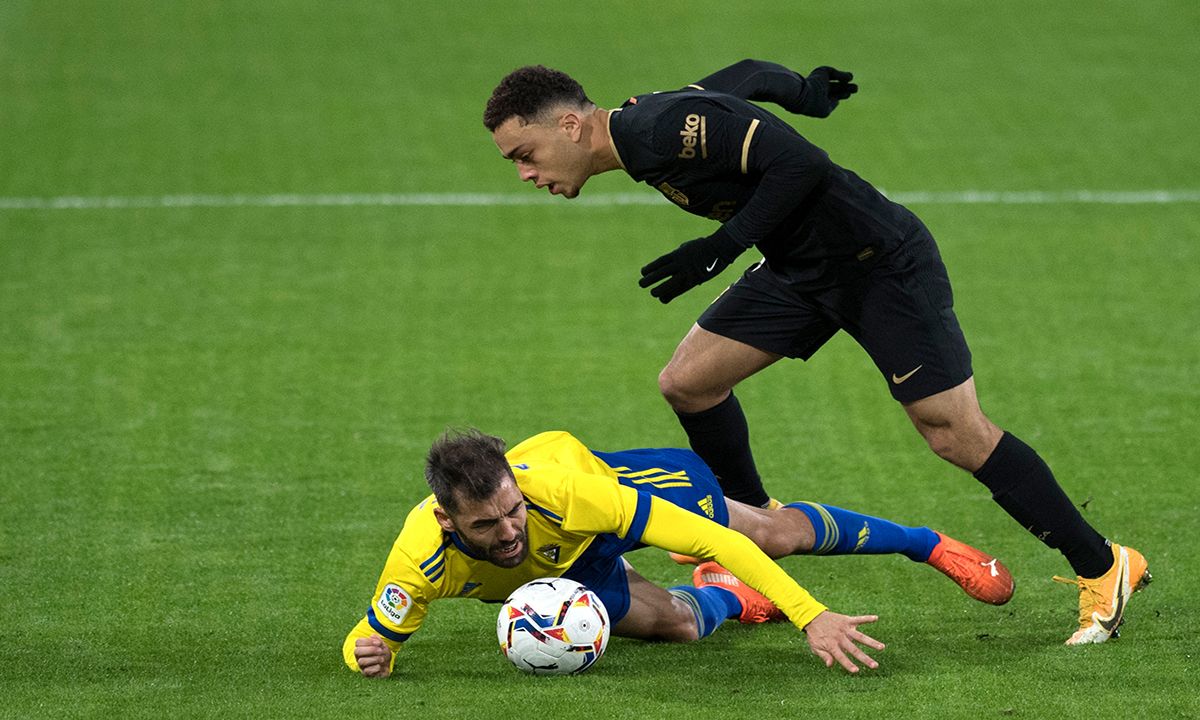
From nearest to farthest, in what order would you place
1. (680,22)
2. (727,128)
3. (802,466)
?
(727,128) → (802,466) → (680,22)

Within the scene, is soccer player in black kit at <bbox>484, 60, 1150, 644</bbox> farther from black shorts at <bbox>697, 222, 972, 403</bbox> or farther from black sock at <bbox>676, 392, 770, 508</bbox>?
black sock at <bbox>676, 392, 770, 508</bbox>

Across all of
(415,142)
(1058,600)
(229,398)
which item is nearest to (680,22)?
(415,142)

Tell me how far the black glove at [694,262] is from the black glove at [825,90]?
3.38ft

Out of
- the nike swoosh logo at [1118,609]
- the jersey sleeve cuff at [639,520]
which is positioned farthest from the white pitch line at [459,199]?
the jersey sleeve cuff at [639,520]

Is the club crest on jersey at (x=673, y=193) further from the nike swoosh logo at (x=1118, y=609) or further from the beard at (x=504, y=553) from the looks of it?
the nike swoosh logo at (x=1118, y=609)

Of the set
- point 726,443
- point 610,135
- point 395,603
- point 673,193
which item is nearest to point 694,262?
point 673,193

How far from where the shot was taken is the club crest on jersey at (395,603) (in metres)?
5.10

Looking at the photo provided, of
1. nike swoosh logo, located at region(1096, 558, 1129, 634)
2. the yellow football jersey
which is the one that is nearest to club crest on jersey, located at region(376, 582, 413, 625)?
the yellow football jersey

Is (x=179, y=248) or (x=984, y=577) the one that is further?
(x=179, y=248)

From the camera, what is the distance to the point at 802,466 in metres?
7.52

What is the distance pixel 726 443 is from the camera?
6.15 metres

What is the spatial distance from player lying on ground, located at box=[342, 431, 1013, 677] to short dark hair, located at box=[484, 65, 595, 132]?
105cm

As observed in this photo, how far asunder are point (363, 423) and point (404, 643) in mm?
2610

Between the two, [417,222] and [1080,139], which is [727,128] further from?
[1080,139]
